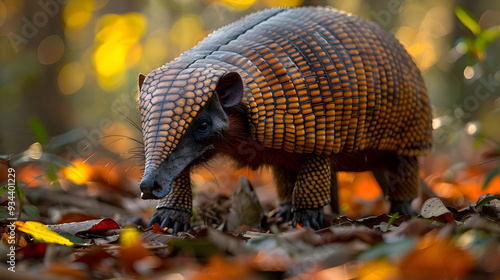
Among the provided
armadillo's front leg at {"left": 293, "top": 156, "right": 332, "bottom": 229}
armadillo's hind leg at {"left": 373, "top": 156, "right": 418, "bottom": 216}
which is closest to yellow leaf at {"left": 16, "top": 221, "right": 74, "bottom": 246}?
armadillo's front leg at {"left": 293, "top": 156, "right": 332, "bottom": 229}

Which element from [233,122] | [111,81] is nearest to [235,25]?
[233,122]

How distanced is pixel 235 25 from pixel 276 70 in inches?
34.4

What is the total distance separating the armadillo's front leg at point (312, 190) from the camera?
4.58 metres

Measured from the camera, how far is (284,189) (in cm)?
575

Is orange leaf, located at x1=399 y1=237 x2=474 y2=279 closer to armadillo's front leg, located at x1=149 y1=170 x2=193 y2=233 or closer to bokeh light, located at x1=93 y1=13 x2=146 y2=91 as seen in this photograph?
armadillo's front leg, located at x1=149 y1=170 x2=193 y2=233

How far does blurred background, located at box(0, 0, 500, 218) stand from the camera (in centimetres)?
748

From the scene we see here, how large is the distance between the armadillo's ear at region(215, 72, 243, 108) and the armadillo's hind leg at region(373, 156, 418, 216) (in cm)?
230

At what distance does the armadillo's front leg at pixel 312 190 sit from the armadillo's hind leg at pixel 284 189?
0.84 meters

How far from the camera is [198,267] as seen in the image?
8.34ft

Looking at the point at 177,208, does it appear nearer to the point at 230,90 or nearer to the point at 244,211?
the point at 244,211

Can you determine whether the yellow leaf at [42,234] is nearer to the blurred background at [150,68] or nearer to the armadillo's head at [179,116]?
the armadillo's head at [179,116]

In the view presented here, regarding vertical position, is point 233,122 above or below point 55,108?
below

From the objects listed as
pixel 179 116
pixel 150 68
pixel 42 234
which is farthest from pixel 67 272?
pixel 150 68

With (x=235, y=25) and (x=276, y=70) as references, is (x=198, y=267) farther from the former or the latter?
(x=235, y=25)
